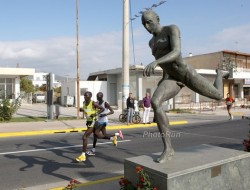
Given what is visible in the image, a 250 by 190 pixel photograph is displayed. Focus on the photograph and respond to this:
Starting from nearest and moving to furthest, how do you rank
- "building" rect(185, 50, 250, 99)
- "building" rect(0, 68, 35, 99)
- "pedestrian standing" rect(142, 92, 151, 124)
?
"pedestrian standing" rect(142, 92, 151, 124)
"building" rect(0, 68, 35, 99)
"building" rect(185, 50, 250, 99)

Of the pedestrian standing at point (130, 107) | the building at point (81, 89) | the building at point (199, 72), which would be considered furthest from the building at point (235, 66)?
the pedestrian standing at point (130, 107)

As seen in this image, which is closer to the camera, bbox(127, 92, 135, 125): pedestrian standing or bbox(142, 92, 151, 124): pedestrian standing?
bbox(142, 92, 151, 124): pedestrian standing

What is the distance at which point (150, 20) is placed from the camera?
4.51m

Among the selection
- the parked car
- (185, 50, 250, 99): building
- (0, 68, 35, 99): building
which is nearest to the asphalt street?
(0, 68, 35, 99): building

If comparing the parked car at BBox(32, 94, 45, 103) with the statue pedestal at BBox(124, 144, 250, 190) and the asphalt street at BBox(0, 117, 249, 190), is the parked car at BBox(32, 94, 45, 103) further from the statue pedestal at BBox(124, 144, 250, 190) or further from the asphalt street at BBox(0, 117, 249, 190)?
the statue pedestal at BBox(124, 144, 250, 190)

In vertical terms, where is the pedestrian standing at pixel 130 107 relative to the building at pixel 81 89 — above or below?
below

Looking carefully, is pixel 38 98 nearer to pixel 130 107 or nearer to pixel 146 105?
pixel 130 107

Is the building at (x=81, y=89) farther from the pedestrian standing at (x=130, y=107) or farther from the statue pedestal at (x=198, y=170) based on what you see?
the statue pedestal at (x=198, y=170)

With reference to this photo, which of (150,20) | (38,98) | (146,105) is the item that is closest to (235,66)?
(146,105)

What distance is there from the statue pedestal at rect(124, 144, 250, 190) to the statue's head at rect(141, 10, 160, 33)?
1.94 metres

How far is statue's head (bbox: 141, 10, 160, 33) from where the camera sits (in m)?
4.48

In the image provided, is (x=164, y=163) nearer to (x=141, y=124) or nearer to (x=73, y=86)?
(x=141, y=124)

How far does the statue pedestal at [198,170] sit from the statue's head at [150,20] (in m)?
1.94

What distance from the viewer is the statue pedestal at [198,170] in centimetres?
376
